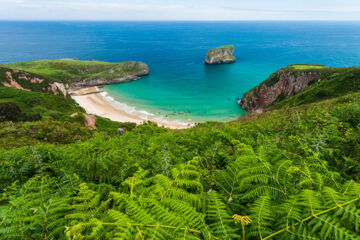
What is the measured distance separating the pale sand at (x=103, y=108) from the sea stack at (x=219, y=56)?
79.4 m

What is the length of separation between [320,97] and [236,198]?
3760 cm

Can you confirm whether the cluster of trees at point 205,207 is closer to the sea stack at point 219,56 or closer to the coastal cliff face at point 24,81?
the coastal cliff face at point 24,81

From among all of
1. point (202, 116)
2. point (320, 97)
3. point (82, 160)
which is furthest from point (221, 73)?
point (82, 160)

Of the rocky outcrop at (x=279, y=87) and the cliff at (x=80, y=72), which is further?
the cliff at (x=80, y=72)

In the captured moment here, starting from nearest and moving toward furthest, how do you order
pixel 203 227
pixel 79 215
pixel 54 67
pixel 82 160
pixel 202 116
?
1. pixel 203 227
2. pixel 79 215
3. pixel 82 160
4. pixel 202 116
5. pixel 54 67

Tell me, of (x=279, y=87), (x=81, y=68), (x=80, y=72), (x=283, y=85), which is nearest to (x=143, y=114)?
(x=279, y=87)

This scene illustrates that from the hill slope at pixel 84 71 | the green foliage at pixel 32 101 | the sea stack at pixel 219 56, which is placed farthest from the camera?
the sea stack at pixel 219 56

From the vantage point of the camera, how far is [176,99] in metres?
66.9

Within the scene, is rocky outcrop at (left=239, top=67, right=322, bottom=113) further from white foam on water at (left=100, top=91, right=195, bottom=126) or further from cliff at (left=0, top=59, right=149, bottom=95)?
cliff at (left=0, top=59, right=149, bottom=95)

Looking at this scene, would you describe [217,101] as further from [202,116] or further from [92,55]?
[92,55]

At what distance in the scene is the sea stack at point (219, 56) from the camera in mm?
121375

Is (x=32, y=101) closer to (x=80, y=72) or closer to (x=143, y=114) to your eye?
(x=143, y=114)

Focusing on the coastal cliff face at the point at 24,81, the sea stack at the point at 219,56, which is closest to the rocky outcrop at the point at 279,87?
the coastal cliff face at the point at 24,81

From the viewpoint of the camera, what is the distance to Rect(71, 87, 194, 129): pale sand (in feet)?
160
